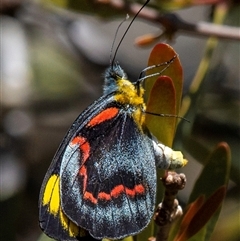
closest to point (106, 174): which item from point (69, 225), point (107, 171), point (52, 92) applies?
point (107, 171)

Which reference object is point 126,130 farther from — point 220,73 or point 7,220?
point 220,73

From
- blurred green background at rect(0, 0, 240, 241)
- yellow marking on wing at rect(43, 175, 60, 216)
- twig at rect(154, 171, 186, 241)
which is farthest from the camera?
blurred green background at rect(0, 0, 240, 241)

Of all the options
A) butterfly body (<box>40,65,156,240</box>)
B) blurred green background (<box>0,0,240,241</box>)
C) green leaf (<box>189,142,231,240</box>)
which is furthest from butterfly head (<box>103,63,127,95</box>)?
blurred green background (<box>0,0,240,241</box>)

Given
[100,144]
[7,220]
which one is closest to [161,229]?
[100,144]

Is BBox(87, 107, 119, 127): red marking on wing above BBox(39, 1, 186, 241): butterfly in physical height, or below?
above

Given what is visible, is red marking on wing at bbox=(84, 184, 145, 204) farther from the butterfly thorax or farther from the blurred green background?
the blurred green background

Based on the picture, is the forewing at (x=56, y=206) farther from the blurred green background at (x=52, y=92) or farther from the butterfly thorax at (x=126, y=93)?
the blurred green background at (x=52, y=92)
